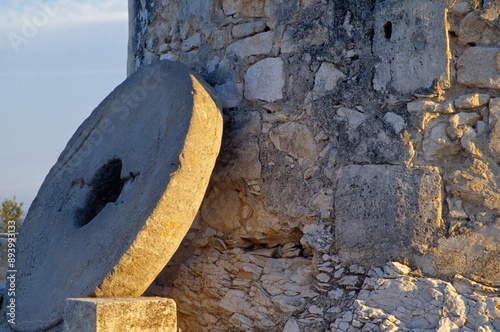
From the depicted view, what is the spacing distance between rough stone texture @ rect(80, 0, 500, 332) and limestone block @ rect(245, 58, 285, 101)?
18mm

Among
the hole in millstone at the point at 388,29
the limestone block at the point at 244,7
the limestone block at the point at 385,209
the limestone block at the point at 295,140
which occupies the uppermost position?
the limestone block at the point at 244,7

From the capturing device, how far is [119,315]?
9.43ft

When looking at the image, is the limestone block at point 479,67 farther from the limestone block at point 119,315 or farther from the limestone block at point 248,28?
the limestone block at point 119,315

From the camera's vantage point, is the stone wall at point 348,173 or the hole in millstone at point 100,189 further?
the hole in millstone at point 100,189

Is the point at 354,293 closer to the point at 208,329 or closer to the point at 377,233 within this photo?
the point at 377,233

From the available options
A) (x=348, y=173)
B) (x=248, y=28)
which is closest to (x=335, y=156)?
(x=348, y=173)

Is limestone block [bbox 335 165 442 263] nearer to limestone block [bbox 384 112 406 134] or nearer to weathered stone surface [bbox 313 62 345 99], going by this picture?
limestone block [bbox 384 112 406 134]

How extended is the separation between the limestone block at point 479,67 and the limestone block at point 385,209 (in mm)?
433

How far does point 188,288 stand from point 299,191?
95cm

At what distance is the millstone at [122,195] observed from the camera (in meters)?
3.14

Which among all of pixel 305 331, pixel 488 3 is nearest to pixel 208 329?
pixel 305 331

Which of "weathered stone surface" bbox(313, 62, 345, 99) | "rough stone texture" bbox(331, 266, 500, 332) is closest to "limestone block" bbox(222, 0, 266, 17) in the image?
"weathered stone surface" bbox(313, 62, 345, 99)

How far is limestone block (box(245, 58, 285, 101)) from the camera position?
3.73 m

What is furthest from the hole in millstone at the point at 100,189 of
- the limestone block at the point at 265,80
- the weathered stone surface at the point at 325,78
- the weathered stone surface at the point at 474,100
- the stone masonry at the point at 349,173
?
the weathered stone surface at the point at 474,100
